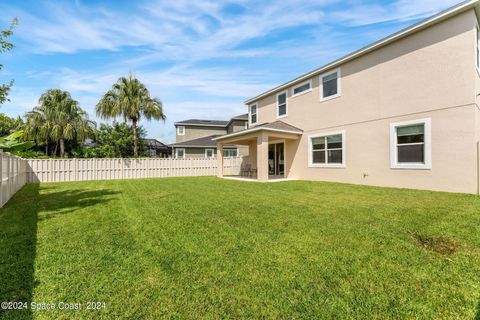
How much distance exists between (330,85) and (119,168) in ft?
48.7

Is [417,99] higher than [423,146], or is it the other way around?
[417,99]

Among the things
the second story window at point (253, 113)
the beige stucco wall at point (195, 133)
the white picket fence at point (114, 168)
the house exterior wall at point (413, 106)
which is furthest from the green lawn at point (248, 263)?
the beige stucco wall at point (195, 133)

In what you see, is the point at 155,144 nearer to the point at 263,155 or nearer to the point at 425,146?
the point at 263,155

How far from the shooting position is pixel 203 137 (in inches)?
1209

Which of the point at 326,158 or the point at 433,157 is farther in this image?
the point at 326,158

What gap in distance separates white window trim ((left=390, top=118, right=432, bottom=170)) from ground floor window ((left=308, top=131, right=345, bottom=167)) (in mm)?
2315

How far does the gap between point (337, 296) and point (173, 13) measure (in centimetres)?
1089

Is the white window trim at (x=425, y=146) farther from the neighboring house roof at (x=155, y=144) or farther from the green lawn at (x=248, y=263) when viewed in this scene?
the neighboring house roof at (x=155, y=144)

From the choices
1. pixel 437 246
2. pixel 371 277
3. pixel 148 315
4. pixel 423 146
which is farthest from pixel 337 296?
pixel 423 146

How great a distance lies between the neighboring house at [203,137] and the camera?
27.5 metres

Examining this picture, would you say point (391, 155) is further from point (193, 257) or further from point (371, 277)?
point (193, 257)

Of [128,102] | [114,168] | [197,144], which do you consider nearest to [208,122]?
[197,144]

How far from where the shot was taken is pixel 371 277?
2.80 metres

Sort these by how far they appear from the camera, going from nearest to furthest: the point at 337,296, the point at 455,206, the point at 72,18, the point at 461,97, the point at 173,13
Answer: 1. the point at 337,296
2. the point at 455,206
3. the point at 461,97
4. the point at 72,18
5. the point at 173,13
